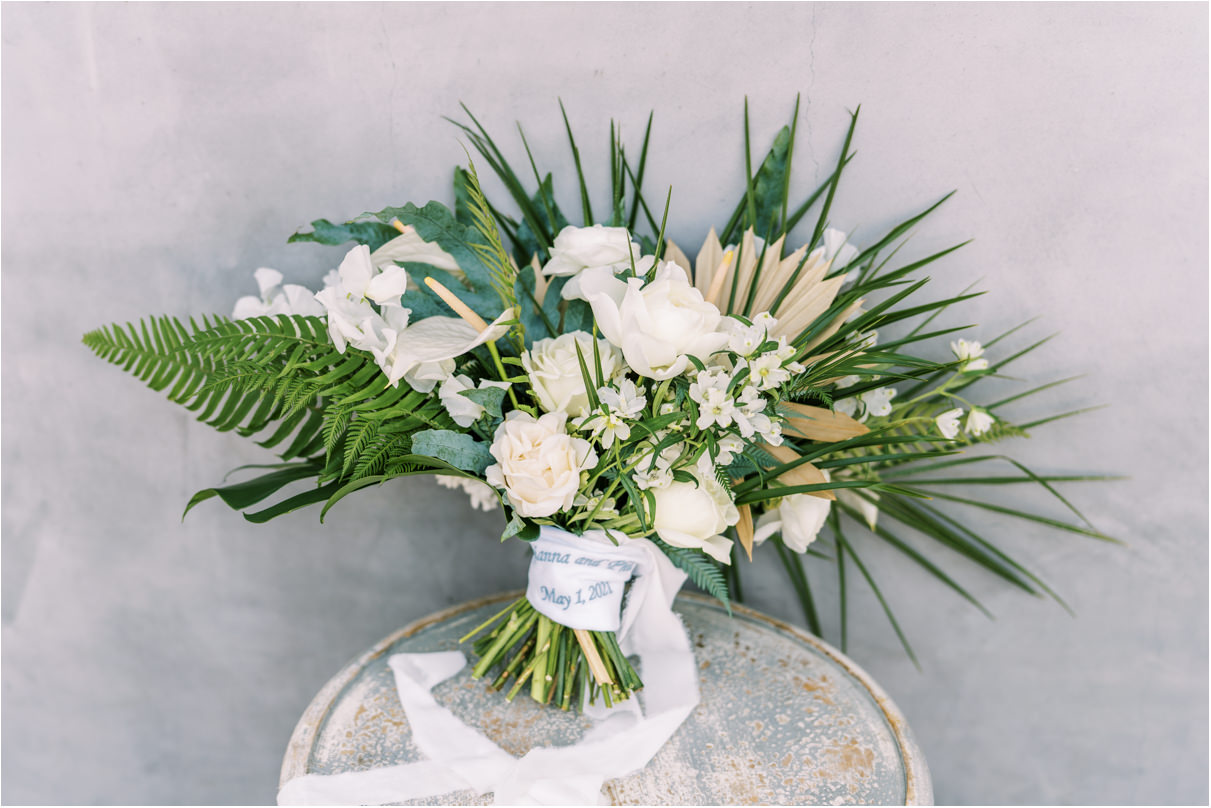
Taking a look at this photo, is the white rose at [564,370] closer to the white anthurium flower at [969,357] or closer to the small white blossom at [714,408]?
the small white blossom at [714,408]

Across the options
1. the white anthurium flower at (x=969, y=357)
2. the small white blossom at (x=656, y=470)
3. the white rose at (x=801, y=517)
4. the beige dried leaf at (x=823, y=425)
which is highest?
the white anthurium flower at (x=969, y=357)

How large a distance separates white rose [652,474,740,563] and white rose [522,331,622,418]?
0.40 feet

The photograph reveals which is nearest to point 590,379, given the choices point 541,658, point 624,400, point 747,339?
point 624,400

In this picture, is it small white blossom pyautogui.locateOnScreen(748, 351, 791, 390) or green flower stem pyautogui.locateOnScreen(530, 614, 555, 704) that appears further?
green flower stem pyautogui.locateOnScreen(530, 614, 555, 704)

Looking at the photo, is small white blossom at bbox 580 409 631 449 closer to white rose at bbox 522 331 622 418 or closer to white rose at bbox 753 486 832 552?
white rose at bbox 522 331 622 418

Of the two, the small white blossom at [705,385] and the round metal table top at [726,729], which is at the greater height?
the small white blossom at [705,385]

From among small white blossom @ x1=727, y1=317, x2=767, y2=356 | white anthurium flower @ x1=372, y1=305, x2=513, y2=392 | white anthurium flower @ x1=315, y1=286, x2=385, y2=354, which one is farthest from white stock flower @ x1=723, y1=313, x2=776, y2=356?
white anthurium flower @ x1=315, y1=286, x2=385, y2=354

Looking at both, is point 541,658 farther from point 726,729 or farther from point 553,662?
point 726,729

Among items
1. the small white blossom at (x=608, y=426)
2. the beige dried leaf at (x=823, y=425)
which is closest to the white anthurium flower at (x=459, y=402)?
the small white blossom at (x=608, y=426)

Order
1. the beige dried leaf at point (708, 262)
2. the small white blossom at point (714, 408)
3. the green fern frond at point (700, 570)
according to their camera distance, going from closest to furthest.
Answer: the small white blossom at point (714, 408)
the green fern frond at point (700, 570)
the beige dried leaf at point (708, 262)

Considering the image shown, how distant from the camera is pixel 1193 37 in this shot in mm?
814

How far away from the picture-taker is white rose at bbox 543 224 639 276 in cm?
70

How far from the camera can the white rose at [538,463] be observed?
622 mm

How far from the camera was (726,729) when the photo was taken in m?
0.82
